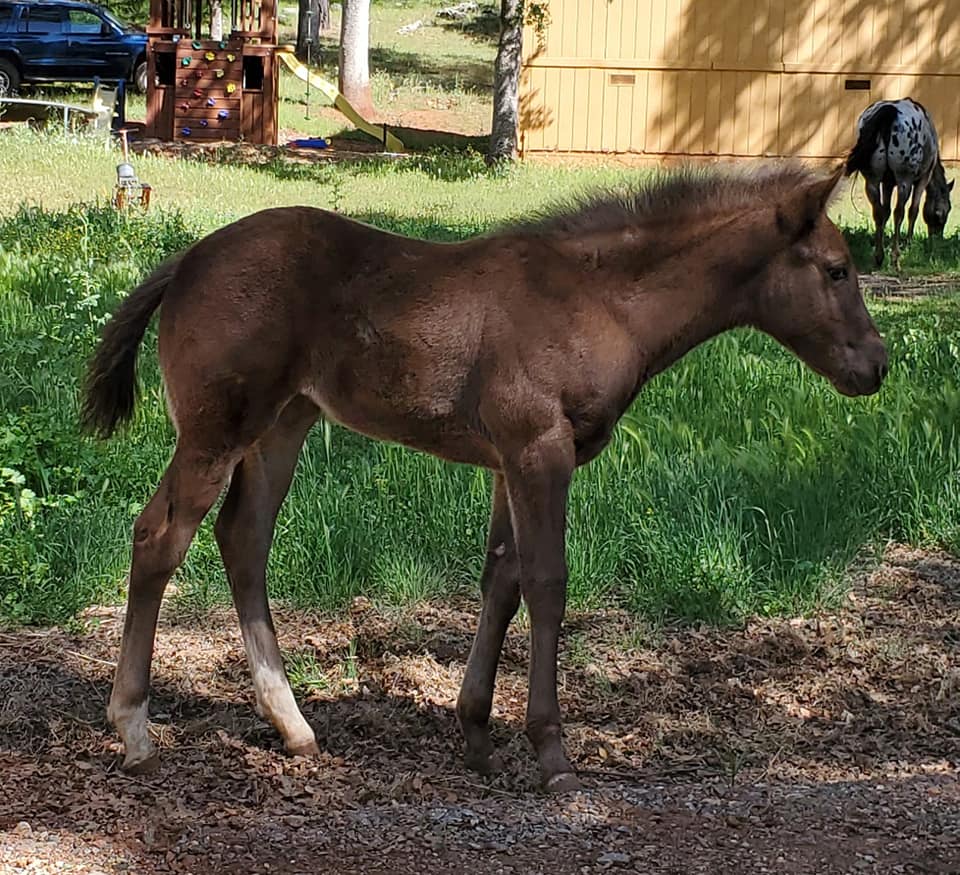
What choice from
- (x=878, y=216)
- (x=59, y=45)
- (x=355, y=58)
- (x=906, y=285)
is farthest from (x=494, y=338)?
(x=59, y=45)

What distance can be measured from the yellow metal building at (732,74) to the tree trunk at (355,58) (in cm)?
625

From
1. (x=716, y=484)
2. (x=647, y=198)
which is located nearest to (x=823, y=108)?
(x=716, y=484)

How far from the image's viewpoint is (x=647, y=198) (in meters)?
4.54

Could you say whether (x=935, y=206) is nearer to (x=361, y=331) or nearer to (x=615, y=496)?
(x=615, y=496)

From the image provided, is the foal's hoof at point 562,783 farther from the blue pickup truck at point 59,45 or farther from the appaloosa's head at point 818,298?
the blue pickup truck at point 59,45

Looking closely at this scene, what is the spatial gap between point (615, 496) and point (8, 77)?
26.1 metres

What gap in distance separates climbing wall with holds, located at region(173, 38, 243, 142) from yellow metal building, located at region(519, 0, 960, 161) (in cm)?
499

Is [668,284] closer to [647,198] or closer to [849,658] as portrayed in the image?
[647,198]

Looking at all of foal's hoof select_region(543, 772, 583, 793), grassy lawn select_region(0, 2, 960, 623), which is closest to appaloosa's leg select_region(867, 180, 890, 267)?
Answer: grassy lawn select_region(0, 2, 960, 623)

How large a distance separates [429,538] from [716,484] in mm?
1310

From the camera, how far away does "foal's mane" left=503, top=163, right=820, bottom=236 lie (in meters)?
4.48

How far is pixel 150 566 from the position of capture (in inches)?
174

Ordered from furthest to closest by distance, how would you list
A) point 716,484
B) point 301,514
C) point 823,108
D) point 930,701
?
point 823,108 < point 716,484 < point 301,514 < point 930,701

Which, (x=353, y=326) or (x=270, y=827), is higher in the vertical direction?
(x=353, y=326)
